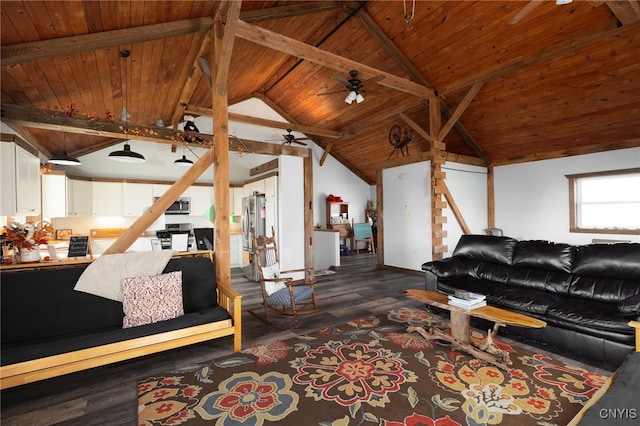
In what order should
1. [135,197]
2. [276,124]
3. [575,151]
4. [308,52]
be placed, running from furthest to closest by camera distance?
1. [276,124]
2. [135,197]
3. [575,151]
4. [308,52]

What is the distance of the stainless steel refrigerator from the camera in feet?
20.2

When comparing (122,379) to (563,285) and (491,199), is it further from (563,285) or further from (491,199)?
(491,199)

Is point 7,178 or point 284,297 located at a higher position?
point 7,178

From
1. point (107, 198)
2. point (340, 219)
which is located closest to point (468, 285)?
point (340, 219)

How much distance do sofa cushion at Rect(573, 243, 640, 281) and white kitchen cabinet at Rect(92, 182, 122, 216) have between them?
8048 millimetres

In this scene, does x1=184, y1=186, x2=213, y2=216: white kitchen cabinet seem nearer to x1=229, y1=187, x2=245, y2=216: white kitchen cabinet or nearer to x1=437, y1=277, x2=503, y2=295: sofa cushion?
x1=229, y1=187, x2=245, y2=216: white kitchen cabinet

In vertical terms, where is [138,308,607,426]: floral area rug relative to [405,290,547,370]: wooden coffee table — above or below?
below

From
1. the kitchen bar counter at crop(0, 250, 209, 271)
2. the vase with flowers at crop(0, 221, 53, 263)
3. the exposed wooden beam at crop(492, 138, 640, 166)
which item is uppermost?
the exposed wooden beam at crop(492, 138, 640, 166)

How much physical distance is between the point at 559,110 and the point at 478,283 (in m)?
3.92

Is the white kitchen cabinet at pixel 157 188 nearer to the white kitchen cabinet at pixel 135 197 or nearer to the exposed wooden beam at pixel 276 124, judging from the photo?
the white kitchen cabinet at pixel 135 197

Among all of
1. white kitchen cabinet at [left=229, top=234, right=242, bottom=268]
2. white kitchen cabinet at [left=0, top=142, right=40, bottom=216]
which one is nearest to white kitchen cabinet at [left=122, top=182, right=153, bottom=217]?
white kitchen cabinet at [left=229, top=234, right=242, bottom=268]

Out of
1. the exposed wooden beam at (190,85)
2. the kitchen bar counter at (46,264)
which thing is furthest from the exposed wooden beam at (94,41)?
the kitchen bar counter at (46,264)

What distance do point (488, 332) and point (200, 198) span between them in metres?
6.71

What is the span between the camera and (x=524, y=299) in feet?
9.90
